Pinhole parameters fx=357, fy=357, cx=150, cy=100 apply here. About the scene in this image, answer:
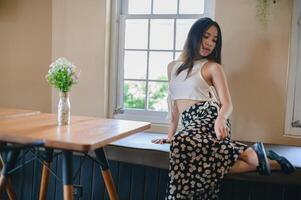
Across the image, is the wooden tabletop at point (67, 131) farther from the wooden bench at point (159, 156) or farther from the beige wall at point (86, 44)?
the beige wall at point (86, 44)

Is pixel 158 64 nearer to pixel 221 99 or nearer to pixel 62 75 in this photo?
pixel 221 99

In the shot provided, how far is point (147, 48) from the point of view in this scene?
3006mm

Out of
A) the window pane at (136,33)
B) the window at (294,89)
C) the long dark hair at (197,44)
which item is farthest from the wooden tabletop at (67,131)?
the window at (294,89)

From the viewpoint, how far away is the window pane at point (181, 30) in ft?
9.52

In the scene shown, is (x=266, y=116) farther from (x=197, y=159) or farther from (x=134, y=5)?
(x=134, y=5)

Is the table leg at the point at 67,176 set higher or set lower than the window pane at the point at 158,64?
lower

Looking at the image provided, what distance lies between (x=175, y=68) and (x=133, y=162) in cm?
72

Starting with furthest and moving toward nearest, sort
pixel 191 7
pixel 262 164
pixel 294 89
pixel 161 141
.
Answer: pixel 191 7, pixel 294 89, pixel 161 141, pixel 262 164

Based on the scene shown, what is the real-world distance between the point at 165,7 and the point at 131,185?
1452 millimetres

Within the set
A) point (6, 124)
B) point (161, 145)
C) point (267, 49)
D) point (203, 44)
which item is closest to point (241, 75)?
point (267, 49)

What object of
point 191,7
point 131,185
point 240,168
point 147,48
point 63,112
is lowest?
point 131,185

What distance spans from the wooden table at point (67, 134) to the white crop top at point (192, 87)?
43 cm

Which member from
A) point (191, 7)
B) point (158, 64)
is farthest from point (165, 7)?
point (158, 64)

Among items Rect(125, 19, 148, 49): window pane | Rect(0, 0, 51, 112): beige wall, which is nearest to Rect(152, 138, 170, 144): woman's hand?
Rect(125, 19, 148, 49): window pane
